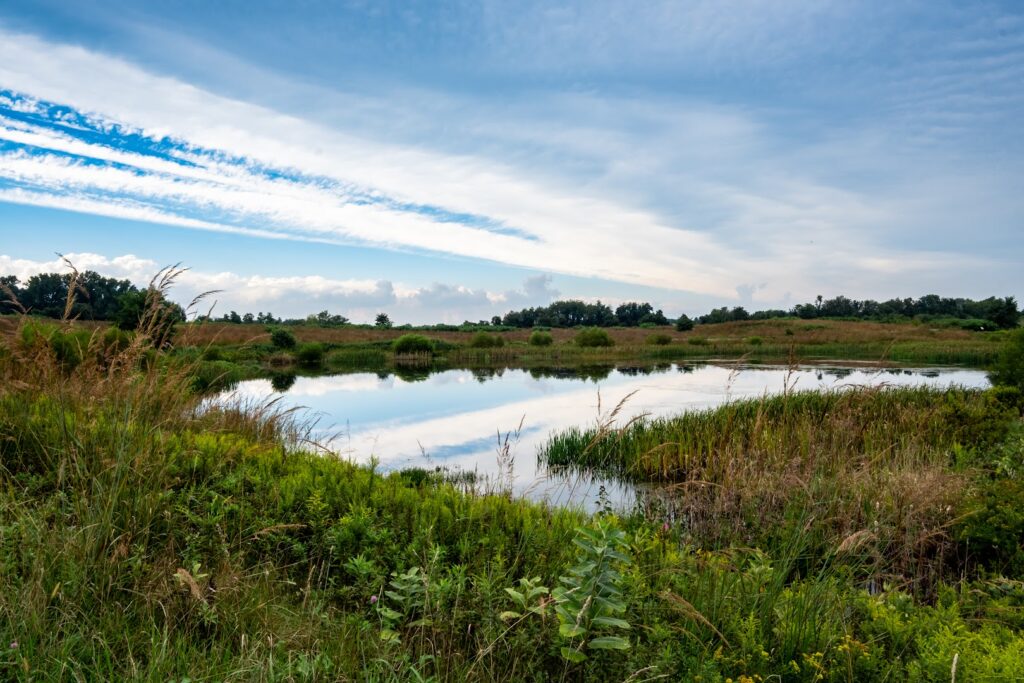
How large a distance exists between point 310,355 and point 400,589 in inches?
1535

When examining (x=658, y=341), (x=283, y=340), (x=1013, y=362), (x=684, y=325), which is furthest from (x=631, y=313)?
(x=1013, y=362)

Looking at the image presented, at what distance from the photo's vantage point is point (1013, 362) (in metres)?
14.4

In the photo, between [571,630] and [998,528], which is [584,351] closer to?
[998,528]

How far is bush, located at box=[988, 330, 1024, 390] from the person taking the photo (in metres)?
14.1

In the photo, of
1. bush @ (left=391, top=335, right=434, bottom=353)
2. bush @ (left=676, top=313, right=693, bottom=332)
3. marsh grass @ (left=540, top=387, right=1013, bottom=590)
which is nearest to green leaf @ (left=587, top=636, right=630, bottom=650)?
marsh grass @ (left=540, top=387, right=1013, bottom=590)

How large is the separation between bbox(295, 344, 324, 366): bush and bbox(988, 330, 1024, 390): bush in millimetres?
35811

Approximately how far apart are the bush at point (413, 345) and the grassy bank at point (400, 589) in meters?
39.9

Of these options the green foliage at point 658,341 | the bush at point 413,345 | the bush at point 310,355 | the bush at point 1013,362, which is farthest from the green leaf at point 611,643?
the green foliage at point 658,341

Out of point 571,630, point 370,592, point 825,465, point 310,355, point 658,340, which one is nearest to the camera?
point 571,630

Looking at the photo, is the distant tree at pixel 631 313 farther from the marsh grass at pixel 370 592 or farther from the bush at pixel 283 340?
the marsh grass at pixel 370 592

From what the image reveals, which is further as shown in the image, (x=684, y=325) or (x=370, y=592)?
(x=684, y=325)

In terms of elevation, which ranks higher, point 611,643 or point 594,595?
point 594,595

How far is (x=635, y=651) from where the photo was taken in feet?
9.64

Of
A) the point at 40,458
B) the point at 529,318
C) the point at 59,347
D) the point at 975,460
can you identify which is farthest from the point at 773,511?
the point at 529,318
